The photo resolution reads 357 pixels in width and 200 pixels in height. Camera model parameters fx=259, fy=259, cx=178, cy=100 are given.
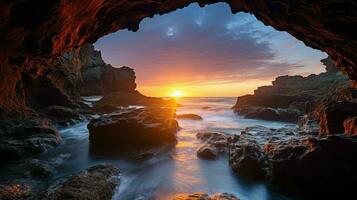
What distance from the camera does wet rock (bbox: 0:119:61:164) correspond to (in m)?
11.1

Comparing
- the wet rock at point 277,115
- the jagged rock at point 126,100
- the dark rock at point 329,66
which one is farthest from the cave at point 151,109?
the dark rock at point 329,66

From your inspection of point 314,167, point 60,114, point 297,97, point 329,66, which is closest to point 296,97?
point 297,97

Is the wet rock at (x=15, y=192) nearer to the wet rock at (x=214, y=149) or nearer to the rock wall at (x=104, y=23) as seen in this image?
the rock wall at (x=104, y=23)

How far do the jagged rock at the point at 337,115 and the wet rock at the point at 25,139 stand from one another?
13.3 metres

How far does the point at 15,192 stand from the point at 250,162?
7688 millimetres

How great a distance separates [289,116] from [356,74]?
19.1 metres

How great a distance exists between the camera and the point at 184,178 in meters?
10.1

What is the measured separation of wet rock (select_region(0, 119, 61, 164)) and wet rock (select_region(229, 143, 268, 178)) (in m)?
9.20

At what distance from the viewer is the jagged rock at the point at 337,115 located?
10.6 metres

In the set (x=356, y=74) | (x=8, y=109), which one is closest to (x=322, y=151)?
(x=356, y=74)

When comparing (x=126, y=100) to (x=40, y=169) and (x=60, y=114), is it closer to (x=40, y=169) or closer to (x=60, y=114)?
(x=60, y=114)

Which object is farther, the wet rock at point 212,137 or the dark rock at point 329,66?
the dark rock at point 329,66

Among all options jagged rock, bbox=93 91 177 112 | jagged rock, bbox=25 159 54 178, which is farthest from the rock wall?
jagged rock, bbox=93 91 177 112

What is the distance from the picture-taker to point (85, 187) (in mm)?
7234
